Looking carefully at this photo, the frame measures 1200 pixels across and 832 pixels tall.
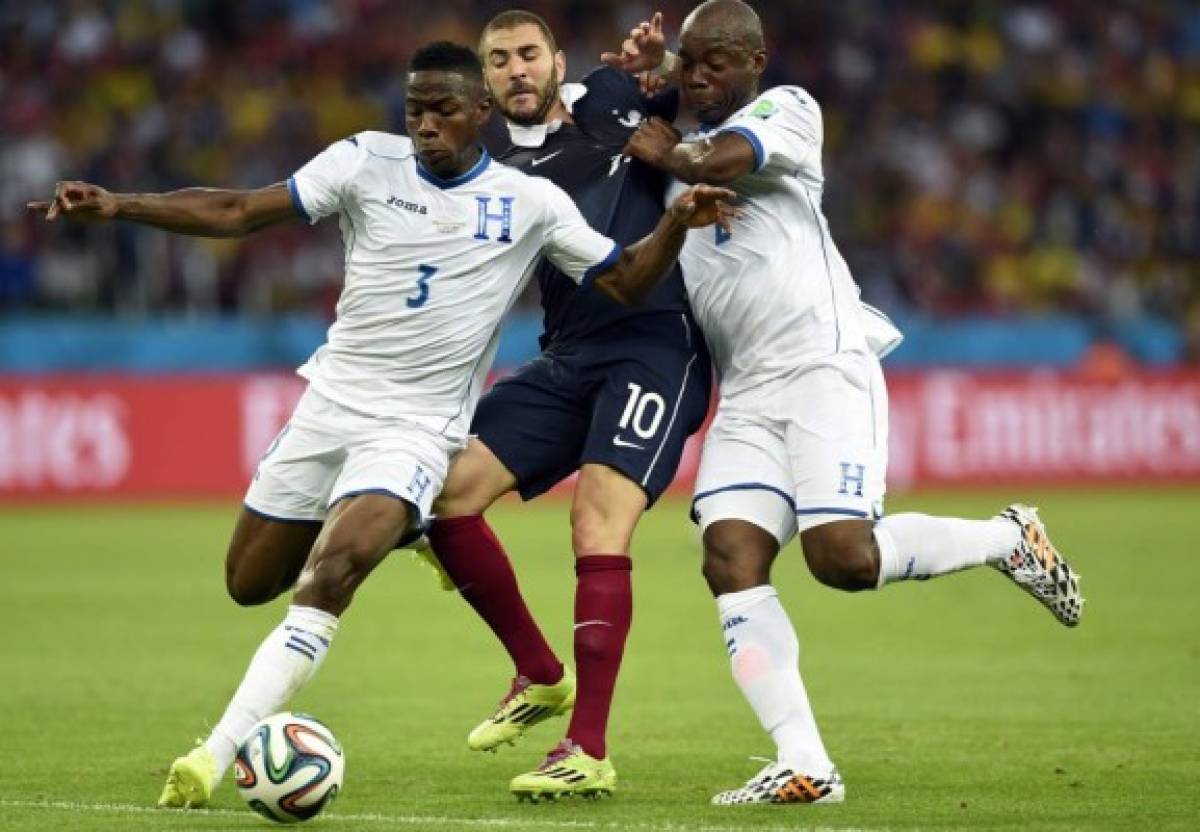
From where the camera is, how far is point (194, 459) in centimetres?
2119

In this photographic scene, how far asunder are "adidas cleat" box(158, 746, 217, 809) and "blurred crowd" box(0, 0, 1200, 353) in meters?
14.6

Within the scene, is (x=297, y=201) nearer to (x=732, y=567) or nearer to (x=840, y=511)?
(x=732, y=567)

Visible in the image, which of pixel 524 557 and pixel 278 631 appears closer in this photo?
pixel 278 631

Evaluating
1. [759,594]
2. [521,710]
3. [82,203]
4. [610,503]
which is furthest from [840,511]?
[82,203]

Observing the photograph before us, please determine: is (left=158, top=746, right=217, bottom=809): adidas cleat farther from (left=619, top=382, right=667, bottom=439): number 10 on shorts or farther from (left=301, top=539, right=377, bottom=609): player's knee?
(left=619, top=382, right=667, bottom=439): number 10 on shorts

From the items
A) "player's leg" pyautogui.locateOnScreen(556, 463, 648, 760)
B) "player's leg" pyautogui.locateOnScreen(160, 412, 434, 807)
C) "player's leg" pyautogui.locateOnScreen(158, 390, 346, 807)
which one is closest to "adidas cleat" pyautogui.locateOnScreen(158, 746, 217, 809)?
"player's leg" pyautogui.locateOnScreen(160, 412, 434, 807)

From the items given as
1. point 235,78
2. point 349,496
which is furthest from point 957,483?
point 349,496

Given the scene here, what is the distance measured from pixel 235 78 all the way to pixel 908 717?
55.4 ft

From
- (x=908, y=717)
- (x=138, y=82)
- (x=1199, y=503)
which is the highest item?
(x=138, y=82)

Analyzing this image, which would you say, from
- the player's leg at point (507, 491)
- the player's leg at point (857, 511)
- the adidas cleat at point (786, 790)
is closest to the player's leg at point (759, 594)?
the adidas cleat at point (786, 790)

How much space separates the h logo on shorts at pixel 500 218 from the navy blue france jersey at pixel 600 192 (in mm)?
569

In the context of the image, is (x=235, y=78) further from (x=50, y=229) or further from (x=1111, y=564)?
(x=1111, y=564)

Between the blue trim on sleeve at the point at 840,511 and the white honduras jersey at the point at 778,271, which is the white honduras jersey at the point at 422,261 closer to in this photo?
the white honduras jersey at the point at 778,271

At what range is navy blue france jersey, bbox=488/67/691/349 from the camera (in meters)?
7.97
